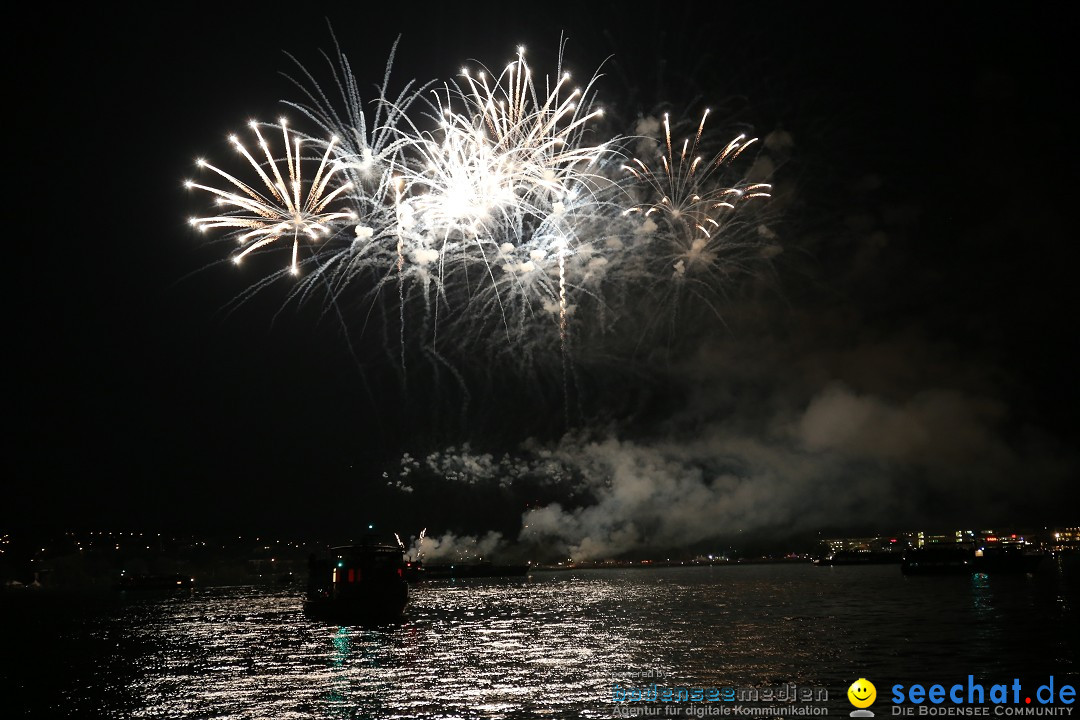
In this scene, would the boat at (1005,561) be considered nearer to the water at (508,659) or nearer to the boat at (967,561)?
the boat at (967,561)

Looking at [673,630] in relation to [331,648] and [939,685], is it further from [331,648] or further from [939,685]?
[939,685]

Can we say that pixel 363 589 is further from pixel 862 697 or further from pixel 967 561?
pixel 967 561

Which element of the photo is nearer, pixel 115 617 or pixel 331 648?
pixel 331 648

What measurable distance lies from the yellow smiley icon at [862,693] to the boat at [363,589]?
47.3m

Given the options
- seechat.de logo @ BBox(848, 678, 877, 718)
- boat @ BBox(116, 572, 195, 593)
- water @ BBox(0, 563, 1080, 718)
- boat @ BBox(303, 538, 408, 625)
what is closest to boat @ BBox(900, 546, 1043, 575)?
water @ BBox(0, 563, 1080, 718)

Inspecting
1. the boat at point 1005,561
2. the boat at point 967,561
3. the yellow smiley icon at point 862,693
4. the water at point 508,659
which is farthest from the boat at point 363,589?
the boat at point 1005,561

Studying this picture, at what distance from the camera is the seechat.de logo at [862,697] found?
77.3ft

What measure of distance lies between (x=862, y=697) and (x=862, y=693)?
0.49 metres

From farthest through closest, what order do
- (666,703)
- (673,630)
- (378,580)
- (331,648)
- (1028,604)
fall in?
(378,580)
(1028,604)
(673,630)
(331,648)
(666,703)

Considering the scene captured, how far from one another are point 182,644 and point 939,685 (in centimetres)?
4190

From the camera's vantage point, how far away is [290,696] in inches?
1120

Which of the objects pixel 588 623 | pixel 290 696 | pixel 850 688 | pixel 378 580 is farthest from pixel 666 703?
pixel 378 580

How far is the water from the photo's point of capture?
89.6ft

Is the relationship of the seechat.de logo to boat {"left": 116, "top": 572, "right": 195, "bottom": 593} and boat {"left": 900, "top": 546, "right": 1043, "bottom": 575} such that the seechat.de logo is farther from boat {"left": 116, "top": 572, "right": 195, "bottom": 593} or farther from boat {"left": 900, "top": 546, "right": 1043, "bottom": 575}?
boat {"left": 116, "top": 572, "right": 195, "bottom": 593}
